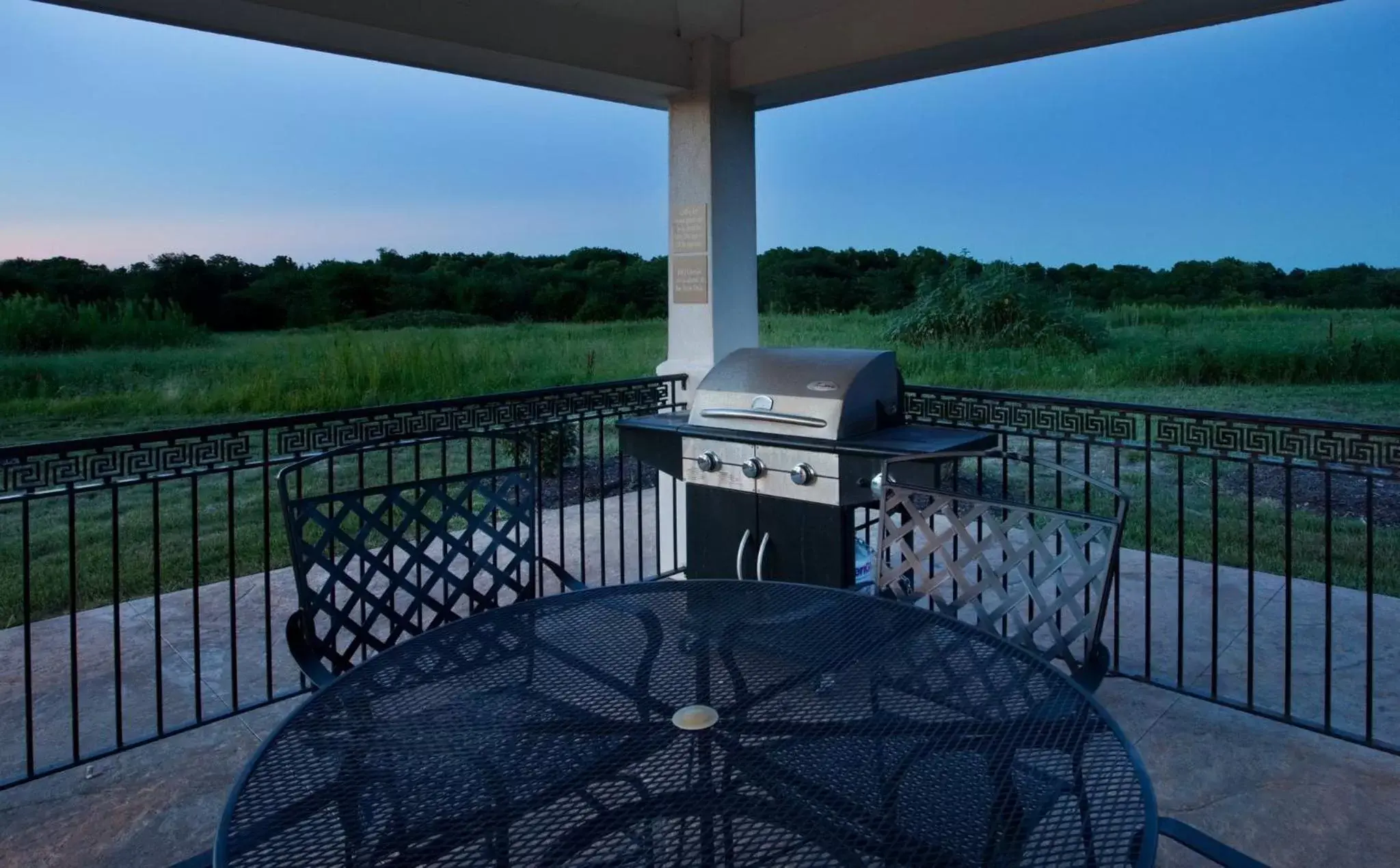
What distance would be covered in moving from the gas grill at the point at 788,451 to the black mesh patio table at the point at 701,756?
4.03 feet

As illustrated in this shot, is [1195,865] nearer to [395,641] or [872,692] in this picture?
[872,692]

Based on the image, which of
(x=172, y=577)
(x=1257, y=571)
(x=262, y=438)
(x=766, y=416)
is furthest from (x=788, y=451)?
(x=172, y=577)

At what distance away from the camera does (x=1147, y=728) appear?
265 cm

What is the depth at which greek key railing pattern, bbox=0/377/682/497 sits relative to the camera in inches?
86.2

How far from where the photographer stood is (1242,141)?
526 centimetres

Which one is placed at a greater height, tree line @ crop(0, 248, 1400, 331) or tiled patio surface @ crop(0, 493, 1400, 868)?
tree line @ crop(0, 248, 1400, 331)

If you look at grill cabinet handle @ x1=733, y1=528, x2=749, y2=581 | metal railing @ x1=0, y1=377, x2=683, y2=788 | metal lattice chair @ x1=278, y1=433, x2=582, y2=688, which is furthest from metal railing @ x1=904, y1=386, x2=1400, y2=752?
metal railing @ x1=0, y1=377, x2=683, y2=788

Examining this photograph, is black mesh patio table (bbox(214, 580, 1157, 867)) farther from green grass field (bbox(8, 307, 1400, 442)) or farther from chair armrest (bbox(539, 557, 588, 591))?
green grass field (bbox(8, 307, 1400, 442))

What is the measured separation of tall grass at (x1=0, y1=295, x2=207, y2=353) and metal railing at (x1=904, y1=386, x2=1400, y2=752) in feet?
17.8

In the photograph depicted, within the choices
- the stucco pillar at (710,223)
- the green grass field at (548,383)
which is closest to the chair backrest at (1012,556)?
the stucco pillar at (710,223)

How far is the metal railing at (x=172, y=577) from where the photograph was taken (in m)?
2.34

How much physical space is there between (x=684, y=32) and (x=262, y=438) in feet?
7.63

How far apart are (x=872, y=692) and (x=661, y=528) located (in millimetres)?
2895

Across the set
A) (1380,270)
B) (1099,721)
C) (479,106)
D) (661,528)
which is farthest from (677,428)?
(479,106)
